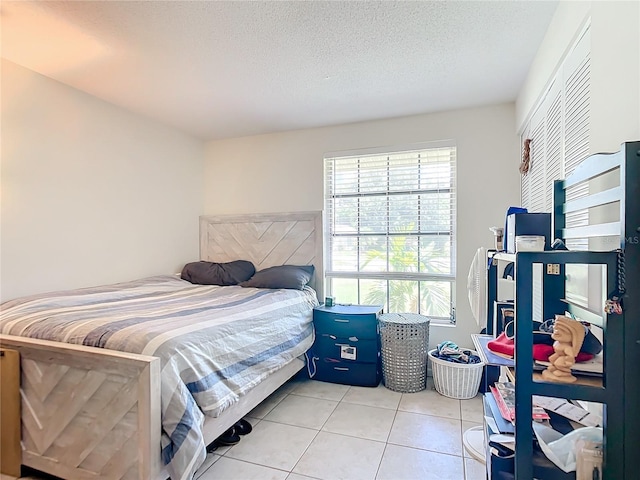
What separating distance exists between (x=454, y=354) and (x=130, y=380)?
2445 millimetres

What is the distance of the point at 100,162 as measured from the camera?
3.08m

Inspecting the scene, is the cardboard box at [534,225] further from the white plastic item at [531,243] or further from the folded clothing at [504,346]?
the folded clothing at [504,346]

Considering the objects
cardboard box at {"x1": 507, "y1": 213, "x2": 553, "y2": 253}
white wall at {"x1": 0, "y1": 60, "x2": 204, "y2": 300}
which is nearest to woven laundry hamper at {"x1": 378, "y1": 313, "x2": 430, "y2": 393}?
cardboard box at {"x1": 507, "y1": 213, "x2": 553, "y2": 253}

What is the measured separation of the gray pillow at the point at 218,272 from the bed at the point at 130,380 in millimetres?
1122

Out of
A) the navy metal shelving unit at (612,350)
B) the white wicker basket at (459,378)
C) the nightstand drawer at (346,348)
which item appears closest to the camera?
the navy metal shelving unit at (612,350)

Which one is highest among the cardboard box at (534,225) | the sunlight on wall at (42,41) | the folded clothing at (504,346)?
the sunlight on wall at (42,41)

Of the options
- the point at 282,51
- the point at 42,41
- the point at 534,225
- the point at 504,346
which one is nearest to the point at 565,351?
the point at 504,346

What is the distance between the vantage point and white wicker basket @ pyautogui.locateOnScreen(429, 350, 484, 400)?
2.80 m

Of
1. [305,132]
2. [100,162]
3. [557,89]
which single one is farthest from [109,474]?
[305,132]

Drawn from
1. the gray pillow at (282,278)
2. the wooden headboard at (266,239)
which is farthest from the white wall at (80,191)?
the gray pillow at (282,278)

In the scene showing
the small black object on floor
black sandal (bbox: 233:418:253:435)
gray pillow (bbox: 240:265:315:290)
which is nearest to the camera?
the small black object on floor

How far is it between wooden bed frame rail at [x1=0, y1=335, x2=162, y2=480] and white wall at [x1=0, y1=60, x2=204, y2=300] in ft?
3.20

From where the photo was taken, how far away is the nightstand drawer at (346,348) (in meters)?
3.09

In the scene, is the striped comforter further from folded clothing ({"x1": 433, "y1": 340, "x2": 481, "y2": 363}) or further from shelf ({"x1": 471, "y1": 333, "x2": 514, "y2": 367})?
shelf ({"x1": 471, "y1": 333, "x2": 514, "y2": 367})
